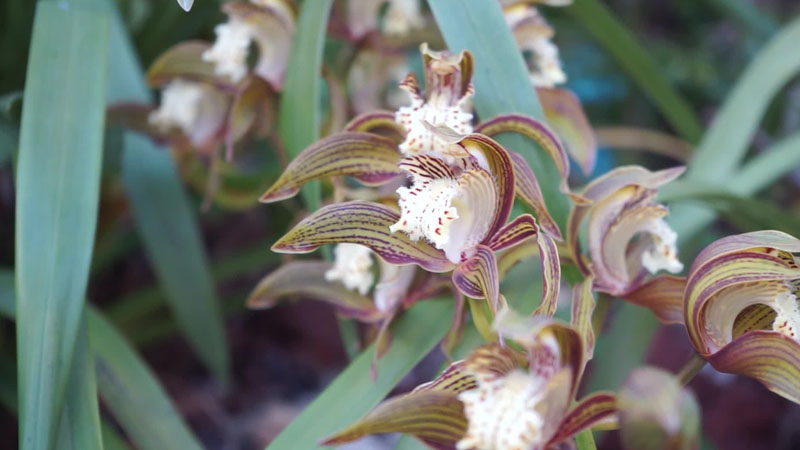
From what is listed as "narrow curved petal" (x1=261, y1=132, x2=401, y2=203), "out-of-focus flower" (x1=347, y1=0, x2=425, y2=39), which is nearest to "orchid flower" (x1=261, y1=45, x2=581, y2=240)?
"narrow curved petal" (x1=261, y1=132, x2=401, y2=203)

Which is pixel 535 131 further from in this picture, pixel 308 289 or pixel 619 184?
pixel 308 289

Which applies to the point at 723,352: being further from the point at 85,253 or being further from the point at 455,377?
the point at 85,253

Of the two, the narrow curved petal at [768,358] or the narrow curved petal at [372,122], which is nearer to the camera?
the narrow curved petal at [768,358]

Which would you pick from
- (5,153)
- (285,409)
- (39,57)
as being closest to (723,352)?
(39,57)

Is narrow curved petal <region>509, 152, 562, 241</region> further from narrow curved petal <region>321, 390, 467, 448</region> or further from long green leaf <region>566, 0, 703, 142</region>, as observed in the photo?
long green leaf <region>566, 0, 703, 142</region>

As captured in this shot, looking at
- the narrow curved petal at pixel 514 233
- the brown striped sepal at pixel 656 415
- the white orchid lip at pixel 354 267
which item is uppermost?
the narrow curved petal at pixel 514 233

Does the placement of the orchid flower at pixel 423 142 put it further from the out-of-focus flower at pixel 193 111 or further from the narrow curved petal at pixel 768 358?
the out-of-focus flower at pixel 193 111

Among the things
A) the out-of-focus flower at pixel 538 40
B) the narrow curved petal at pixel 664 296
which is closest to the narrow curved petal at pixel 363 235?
the narrow curved petal at pixel 664 296
